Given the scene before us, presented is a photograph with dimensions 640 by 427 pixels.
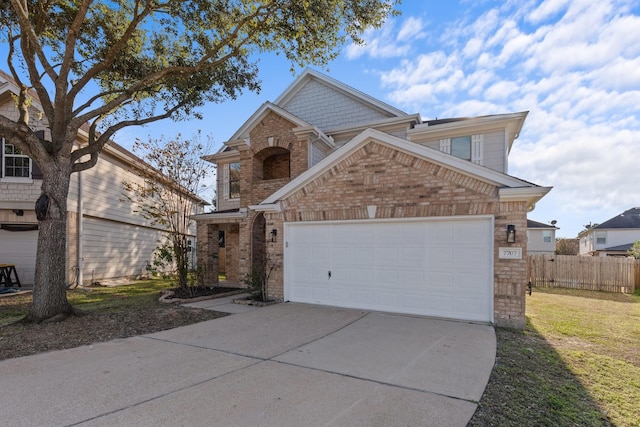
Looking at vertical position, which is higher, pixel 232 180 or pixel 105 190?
pixel 232 180

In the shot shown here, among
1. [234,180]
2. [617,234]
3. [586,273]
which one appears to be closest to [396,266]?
[234,180]

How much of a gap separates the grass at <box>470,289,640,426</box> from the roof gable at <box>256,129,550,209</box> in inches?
114

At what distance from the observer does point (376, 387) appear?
4141mm

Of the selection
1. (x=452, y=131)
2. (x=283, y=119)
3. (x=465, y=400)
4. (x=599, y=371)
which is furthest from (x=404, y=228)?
(x=283, y=119)

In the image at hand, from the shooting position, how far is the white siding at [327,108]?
567 inches

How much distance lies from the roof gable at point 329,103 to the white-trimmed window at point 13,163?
34.3 ft

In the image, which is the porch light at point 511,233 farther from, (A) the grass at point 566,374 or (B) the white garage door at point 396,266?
(A) the grass at point 566,374

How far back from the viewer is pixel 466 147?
478 inches

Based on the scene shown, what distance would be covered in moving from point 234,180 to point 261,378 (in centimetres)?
1193

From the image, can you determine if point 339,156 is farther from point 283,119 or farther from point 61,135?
point 61,135

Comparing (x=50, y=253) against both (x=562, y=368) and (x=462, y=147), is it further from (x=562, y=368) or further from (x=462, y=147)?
(x=462, y=147)

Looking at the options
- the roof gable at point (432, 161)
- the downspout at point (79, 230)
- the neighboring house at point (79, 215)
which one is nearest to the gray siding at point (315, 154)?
the roof gable at point (432, 161)

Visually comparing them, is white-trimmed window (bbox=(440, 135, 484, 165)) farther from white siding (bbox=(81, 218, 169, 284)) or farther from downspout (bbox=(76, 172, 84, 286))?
white siding (bbox=(81, 218, 169, 284))

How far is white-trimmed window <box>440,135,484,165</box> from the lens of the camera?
1188cm
